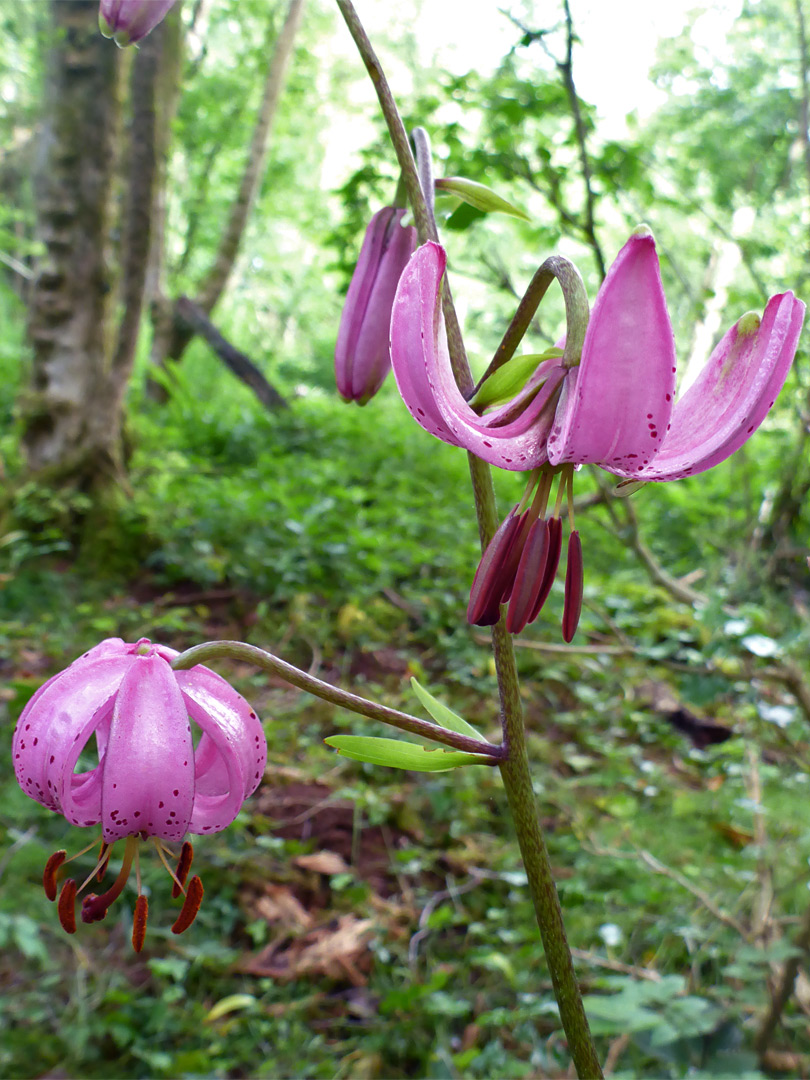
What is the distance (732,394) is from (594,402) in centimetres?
10

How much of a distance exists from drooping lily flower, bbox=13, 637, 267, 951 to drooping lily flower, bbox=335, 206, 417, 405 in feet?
0.92

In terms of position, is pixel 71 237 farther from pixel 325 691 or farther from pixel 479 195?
pixel 325 691

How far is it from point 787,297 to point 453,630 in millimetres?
2565

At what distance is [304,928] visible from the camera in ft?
5.27

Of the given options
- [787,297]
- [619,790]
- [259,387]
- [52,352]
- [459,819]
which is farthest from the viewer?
[259,387]

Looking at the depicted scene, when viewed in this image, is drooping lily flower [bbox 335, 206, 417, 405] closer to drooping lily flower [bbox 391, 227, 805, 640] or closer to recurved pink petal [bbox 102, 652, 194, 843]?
drooping lily flower [bbox 391, 227, 805, 640]

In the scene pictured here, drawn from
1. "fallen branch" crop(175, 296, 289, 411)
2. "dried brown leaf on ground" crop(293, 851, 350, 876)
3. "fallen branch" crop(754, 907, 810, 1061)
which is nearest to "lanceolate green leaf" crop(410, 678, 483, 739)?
"fallen branch" crop(754, 907, 810, 1061)

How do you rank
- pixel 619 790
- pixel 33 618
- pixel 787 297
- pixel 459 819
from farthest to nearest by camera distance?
pixel 33 618 → pixel 619 790 → pixel 459 819 → pixel 787 297

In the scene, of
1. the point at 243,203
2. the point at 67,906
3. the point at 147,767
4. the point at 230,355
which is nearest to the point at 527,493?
the point at 147,767

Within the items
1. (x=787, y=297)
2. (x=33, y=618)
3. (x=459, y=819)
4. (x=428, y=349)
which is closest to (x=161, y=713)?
(x=428, y=349)

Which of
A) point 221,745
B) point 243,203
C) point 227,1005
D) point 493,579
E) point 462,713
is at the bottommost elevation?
point 227,1005

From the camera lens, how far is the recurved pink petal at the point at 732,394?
433mm

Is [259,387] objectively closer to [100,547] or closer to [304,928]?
[100,547]

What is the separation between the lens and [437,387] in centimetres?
46
